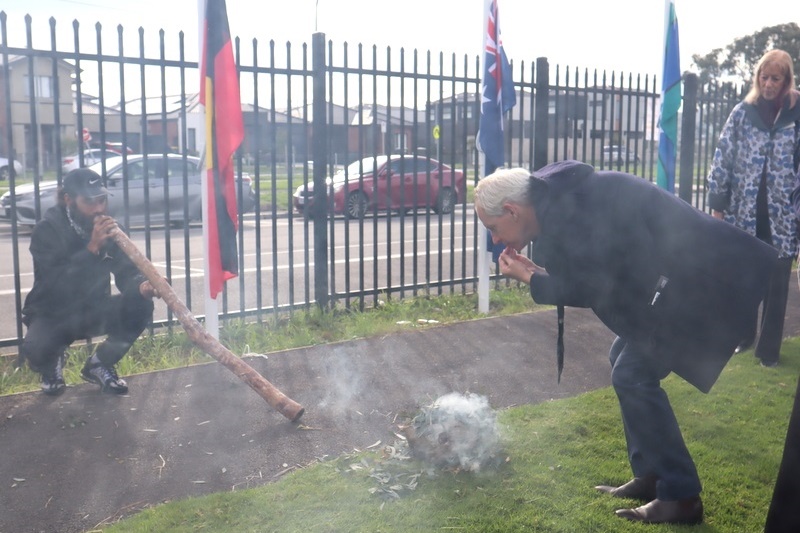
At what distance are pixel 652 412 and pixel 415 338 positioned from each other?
3364 millimetres

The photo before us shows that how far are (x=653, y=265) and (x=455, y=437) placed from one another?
4.51 ft

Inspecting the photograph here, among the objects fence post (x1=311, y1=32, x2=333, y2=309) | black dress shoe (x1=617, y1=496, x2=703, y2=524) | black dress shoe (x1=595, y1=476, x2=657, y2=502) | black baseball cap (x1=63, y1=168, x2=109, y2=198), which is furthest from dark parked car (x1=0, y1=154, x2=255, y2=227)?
black dress shoe (x1=617, y1=496, x2=703, y2=524)

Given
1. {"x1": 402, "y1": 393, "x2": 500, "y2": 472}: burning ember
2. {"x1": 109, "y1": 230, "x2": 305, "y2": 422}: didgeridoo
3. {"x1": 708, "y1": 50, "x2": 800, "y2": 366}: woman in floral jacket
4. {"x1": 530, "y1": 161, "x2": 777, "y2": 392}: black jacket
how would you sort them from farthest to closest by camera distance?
{"x1": 708, "y1": 50, "x2": 800, "y2": 366}: woman in floral jacket
{"x1": 109, "y1": 230, "x2": 305, "y2": 422}: didgeridoo
{"x1": 402, "y1": 393, "x2": 500, "y2": 472}: burning ember
{"x1": 530, "y1": 161, "x2": 777, "y2": 392}: black jacket

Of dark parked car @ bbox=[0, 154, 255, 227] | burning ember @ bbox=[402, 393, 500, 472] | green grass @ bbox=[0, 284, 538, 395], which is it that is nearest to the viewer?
burning ember @ bbox=[402, 393, 500, 472]

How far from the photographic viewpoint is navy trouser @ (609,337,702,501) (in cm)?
331

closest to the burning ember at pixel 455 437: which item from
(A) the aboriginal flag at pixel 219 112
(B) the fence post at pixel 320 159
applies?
(A) the aboriginal flag at pixel 219 112

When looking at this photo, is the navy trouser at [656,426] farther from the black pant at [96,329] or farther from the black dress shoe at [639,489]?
the black pant at [96,329]

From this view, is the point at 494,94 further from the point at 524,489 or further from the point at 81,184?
the point at 524,489

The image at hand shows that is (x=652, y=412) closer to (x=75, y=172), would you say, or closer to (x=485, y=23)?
(x=75, y=172)

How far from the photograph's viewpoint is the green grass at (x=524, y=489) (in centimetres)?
338

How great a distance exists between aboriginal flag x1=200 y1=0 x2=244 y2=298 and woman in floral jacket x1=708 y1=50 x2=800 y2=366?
3.58 meters

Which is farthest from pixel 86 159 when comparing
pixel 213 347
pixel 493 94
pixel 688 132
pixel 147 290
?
pixel 688 132

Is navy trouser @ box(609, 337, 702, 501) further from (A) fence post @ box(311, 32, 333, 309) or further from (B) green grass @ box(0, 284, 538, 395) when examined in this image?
(A) fence post @ box(311, 32, 333, 309)

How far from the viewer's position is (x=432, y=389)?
208 inches
